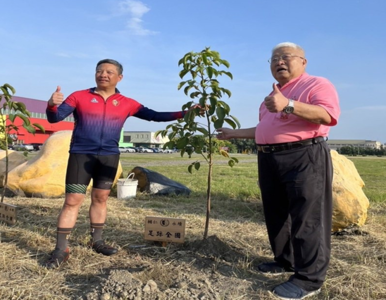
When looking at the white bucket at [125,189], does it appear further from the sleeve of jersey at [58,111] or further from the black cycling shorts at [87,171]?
the sleeve of jersey at [58,111]

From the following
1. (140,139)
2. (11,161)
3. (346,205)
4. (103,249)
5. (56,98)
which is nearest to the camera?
(56,98)

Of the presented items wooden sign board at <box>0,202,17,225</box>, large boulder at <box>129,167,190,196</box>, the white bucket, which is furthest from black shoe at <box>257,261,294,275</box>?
large boulder at <box>129,167,190,196</box>

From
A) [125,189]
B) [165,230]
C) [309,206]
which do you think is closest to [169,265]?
[165,230]

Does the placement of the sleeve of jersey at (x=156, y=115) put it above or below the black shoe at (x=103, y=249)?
above

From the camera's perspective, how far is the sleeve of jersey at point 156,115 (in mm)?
3607

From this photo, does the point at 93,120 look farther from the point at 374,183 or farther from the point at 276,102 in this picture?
the point at 374,183

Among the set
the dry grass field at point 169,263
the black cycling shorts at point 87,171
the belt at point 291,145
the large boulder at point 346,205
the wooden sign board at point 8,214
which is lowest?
the dry grass field at point 169,263

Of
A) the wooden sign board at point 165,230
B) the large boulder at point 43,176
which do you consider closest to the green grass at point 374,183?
the wooden sign board at point 165,230

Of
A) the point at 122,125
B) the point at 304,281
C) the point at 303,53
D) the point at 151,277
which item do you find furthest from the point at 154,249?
the point at 303,53

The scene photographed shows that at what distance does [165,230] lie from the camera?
12.1ft

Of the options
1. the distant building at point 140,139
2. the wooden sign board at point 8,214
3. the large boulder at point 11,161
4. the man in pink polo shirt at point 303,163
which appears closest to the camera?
the man in pink polo shirt at point 303,163

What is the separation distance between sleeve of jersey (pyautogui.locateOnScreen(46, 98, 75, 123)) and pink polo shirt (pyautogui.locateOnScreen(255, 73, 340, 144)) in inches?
67.3

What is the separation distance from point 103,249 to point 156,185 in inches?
164

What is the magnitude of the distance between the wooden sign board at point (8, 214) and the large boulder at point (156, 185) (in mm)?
3323
